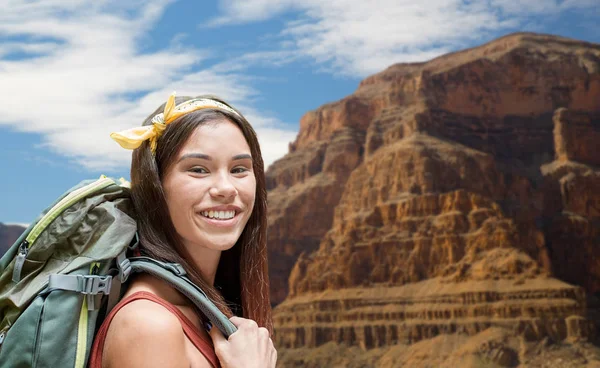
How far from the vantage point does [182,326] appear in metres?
2.38

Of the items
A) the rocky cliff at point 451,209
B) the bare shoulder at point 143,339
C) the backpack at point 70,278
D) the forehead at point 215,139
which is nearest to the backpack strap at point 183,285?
the backpack at point 70,278

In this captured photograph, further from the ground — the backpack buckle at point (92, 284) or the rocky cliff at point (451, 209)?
the rocky cliff at point (451, 209)

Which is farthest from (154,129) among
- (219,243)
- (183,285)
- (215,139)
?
(183,285)

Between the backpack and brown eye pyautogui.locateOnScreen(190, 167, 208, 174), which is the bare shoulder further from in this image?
brown eye pyautogui.locateOnScreen(190, 167, 208, 174)

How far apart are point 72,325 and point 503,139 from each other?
372ft

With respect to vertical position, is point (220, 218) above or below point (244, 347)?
above

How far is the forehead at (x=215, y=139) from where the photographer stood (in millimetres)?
2568

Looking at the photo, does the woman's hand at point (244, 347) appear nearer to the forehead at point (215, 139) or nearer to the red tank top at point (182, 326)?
the red tank top at point (182, 326)

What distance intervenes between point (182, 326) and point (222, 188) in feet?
1.53

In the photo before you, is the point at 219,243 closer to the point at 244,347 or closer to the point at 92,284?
the point at 244,347

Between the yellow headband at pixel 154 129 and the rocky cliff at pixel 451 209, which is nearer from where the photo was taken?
the yellow headband at pixel 154 129

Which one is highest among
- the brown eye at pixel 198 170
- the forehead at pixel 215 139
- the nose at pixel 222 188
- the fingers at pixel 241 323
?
the forehead at pixel 215 139

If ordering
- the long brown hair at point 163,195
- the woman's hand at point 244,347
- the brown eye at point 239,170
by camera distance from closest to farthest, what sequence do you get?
the woman's hand at point 244,347 → the long brown hair at point 163,195 → the brown eye at point 239,170

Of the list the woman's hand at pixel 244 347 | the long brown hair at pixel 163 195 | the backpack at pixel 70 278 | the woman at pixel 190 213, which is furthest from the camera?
the long brown hair at pixel 163 195
